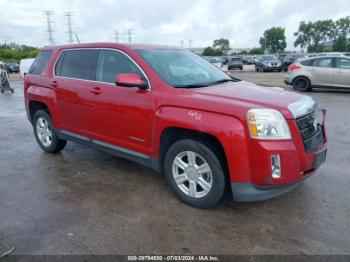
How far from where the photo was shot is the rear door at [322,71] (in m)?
13.4

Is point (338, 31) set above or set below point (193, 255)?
above

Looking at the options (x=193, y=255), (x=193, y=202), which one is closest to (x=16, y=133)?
(x=193, y=202)

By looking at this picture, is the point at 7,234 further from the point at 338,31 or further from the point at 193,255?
the point at 338,31

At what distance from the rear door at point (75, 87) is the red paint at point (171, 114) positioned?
0.01 metres

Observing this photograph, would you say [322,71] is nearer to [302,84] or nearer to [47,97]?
[302,84]

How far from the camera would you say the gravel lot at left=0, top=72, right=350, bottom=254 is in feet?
9.98

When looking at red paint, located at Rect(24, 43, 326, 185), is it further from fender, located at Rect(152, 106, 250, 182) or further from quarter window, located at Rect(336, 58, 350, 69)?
quarter window, located at Rect(336, 58, 350, 69)

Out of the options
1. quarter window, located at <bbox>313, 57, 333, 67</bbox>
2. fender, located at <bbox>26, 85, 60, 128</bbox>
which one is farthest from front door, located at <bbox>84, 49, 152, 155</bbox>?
quarter window, located at <bbox>313, 57, 333, 67</bbox>

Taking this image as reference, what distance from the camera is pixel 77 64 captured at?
502 centimetres

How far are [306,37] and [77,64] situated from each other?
124933 mm

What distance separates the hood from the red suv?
0.04 ft

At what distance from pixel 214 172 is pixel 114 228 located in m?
1.14

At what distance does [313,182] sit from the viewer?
436 centimetres

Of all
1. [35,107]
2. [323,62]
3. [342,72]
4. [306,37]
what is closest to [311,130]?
[35,107]
